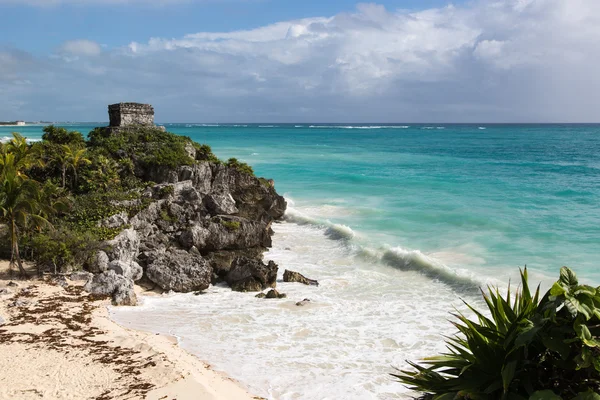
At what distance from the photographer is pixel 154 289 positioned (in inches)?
623

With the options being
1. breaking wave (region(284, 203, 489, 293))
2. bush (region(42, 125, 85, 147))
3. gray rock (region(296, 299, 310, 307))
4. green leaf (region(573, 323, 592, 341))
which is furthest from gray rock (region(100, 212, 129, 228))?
green leaf (region(573, 323, 592, 341))

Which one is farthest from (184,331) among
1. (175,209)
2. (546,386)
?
(546,386)

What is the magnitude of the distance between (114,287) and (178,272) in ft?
6.84

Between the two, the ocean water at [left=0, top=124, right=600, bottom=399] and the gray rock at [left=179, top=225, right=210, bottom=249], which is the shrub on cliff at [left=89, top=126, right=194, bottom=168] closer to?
the gray rock at [left=179, top=225, right=210, bottom=249]

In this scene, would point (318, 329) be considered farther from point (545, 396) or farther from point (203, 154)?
point (203, 154)

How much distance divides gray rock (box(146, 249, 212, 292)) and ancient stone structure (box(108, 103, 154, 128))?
43.1 feet

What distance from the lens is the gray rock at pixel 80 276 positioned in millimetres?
15145

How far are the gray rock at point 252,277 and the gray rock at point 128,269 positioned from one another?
2.90m

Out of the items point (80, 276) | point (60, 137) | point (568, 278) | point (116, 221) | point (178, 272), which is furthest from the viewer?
point (60, 137)

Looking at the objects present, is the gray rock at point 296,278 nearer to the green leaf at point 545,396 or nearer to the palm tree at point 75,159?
the palm tree at point 75,159

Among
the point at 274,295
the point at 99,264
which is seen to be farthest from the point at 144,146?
the point at 274,295

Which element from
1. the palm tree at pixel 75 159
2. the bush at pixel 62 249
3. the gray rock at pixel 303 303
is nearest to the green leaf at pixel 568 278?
the gray rock at pixel 303 303

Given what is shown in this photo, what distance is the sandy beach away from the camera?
30.8ft

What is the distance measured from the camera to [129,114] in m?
27.2
